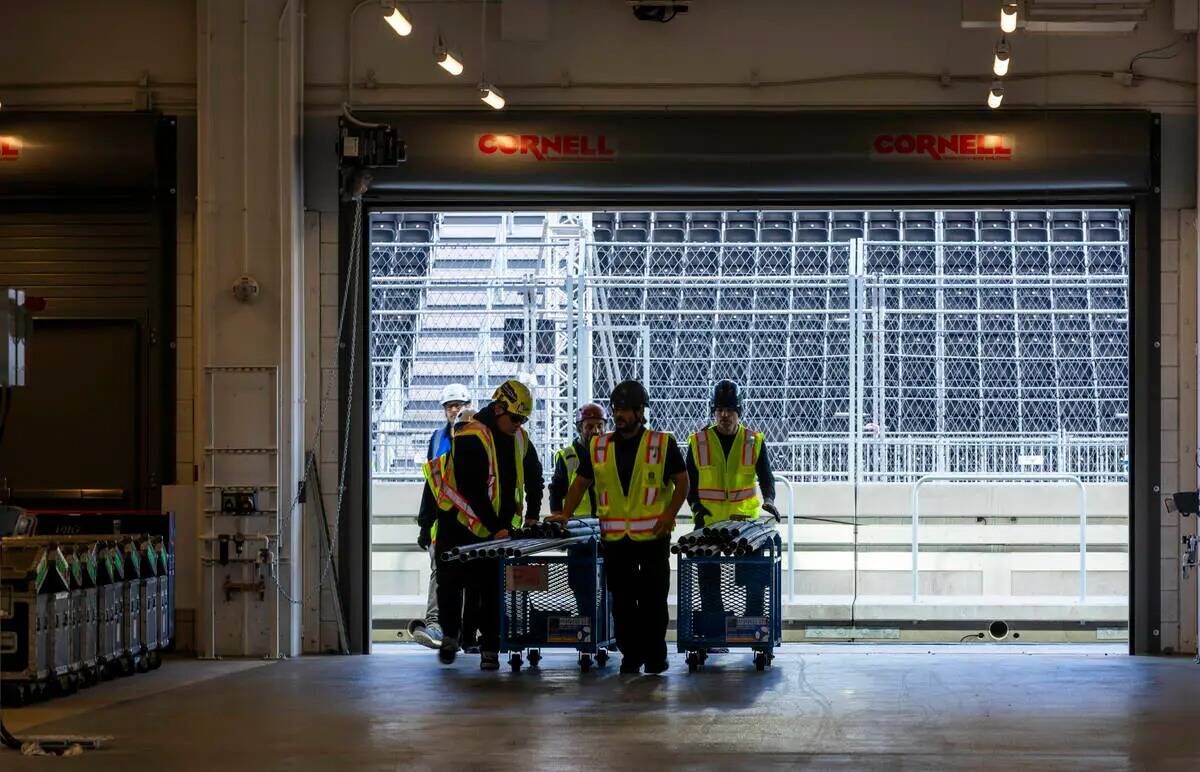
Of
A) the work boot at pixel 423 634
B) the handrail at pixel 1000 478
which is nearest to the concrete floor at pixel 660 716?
the work boot at pixel 423 634

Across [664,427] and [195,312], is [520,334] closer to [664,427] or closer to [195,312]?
[664,427]

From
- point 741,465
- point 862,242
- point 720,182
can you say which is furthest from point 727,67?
point 862,242

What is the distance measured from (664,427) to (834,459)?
165 cm

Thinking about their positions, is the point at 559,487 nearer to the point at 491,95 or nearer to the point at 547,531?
the point at 547,531

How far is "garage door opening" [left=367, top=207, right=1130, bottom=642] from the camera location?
13.8 metres

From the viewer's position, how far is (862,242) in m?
14.2

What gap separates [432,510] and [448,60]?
129 inches

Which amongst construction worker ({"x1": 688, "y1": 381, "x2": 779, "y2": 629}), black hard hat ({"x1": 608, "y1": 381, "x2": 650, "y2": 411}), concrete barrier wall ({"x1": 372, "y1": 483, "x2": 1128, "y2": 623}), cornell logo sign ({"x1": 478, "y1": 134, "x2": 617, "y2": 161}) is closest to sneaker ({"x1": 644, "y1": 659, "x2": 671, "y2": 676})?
construction worker ({"x1": 688, "y1": 381, "x2": 779, "y2": 629})

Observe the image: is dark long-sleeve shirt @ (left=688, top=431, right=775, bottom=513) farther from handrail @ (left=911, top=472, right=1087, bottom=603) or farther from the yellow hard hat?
handrail @ (left=911, top=472, right=1087, bottom=603)

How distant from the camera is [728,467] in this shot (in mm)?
10000

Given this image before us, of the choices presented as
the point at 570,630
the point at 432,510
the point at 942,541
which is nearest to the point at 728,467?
the point at 570,630

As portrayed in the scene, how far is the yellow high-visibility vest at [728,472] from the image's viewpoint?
997cm

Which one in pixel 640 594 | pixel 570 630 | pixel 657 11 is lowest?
pixel 570 630

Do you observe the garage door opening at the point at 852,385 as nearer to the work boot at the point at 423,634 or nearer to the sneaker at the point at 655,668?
the work boot at the point at 423,634
